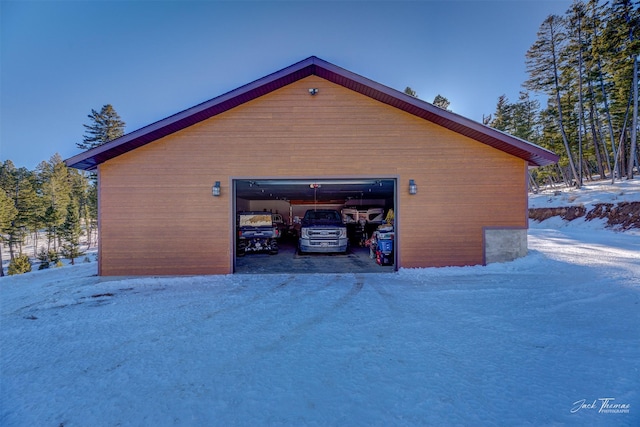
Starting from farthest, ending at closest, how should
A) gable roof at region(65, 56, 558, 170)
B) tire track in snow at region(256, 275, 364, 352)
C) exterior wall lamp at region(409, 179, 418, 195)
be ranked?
exterior wall lamp at region(409, 179, 418, 195), gable roof at region(65, 56, 558, 170), tire track in snow at region(256, 275, 364, 352)

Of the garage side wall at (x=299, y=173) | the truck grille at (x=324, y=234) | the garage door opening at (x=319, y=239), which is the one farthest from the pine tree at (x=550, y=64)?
the truck grille at (x=324, y=234)

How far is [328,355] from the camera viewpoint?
130 inches

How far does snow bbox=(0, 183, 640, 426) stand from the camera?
237 cm

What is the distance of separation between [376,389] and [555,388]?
170 centimetres

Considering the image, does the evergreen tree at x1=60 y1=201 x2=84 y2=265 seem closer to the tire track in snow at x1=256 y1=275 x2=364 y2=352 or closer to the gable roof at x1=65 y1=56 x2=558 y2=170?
the gable roof at x1=65 y1=56 x2=558 y2=170

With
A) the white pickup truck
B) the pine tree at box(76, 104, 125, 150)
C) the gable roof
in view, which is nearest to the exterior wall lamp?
the gable roof

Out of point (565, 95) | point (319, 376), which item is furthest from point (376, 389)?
point (565, 95)

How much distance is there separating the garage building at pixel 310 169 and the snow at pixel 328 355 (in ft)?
5.04

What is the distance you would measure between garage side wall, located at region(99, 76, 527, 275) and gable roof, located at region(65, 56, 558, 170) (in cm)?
18

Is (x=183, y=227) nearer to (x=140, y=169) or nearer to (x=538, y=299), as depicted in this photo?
(x=140, y=169)

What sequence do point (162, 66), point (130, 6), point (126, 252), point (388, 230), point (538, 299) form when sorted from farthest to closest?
point (162, 66) → point (130, 6) → point (388, 230) → point (126, 252) → point (538, 299)

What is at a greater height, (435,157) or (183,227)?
(435,157)

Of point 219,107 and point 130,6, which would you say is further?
point 130,6

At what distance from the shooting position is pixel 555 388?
8.58 feet
